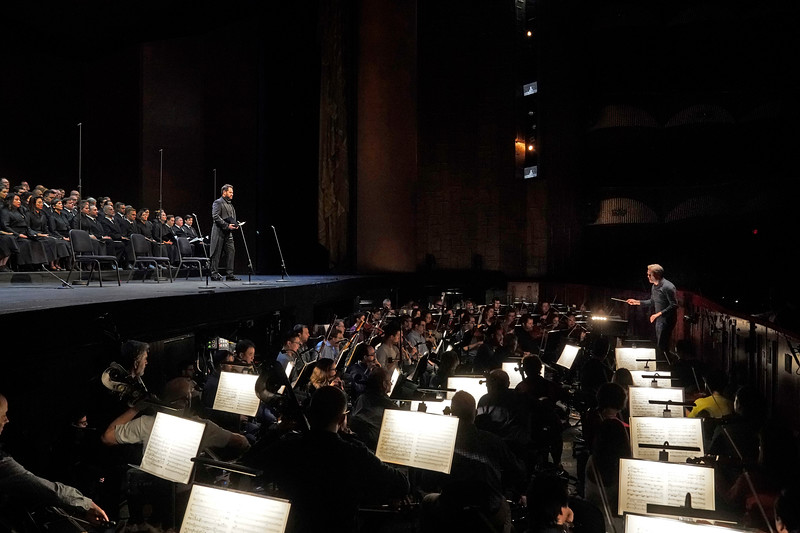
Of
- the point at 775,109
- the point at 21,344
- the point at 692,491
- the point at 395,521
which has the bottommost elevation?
the point at 395,521

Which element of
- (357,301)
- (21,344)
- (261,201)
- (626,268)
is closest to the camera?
(21,344)

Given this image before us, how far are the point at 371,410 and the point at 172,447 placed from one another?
2.04 m

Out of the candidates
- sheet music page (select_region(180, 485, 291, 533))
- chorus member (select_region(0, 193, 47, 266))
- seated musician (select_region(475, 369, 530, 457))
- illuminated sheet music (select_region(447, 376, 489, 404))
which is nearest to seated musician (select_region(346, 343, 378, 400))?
illuminated sheet music (select_region(447, 376, 489, 404))

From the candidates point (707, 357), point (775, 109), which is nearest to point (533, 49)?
point (775, 109)

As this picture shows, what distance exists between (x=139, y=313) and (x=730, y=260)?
59.1 ft

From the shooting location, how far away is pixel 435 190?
80.7 feet

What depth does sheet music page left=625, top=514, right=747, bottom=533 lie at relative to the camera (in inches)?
108

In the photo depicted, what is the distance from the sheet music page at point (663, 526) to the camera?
9.02 ft

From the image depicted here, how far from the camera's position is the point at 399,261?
22.8 m

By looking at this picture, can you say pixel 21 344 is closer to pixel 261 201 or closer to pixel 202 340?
pixel 202 340

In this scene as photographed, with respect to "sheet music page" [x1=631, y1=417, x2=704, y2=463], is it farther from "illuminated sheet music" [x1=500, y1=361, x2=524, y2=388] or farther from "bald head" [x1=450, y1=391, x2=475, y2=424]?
"illuminated sheet music" [x1=500, y1=361, x2=524, y2=388]

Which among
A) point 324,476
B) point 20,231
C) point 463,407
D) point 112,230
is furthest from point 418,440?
point 112,230

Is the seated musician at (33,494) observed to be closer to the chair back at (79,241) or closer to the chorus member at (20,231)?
the chair back at (79,241)

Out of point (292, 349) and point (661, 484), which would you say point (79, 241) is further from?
point (661, 484)
